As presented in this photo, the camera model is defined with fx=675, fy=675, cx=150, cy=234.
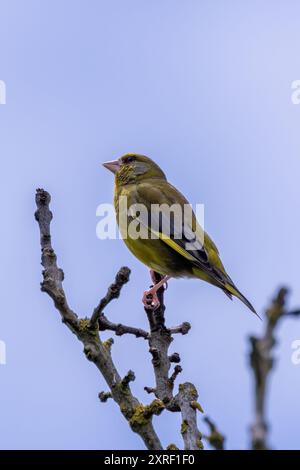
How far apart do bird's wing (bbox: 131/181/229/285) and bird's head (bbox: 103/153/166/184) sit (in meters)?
0.74

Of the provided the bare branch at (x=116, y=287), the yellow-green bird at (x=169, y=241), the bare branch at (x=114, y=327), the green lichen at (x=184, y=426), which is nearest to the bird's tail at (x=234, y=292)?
the yellow-green bird at (x=169, y=241)

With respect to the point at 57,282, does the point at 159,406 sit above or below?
below

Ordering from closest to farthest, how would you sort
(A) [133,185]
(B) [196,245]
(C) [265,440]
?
(C) [265,440] < (B) [196,245] < (A) [133,185]

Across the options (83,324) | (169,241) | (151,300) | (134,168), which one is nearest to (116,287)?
(83,324)

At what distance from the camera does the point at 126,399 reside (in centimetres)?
354

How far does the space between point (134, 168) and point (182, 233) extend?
6.02ft

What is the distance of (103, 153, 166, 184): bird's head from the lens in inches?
307

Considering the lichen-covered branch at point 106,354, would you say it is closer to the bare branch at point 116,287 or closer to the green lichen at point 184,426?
the bare branch at point 116,287

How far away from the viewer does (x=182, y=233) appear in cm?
638

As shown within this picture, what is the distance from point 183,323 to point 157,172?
12.9ft

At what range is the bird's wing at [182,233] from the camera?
6148 mm

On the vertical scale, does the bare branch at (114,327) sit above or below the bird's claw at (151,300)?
below
